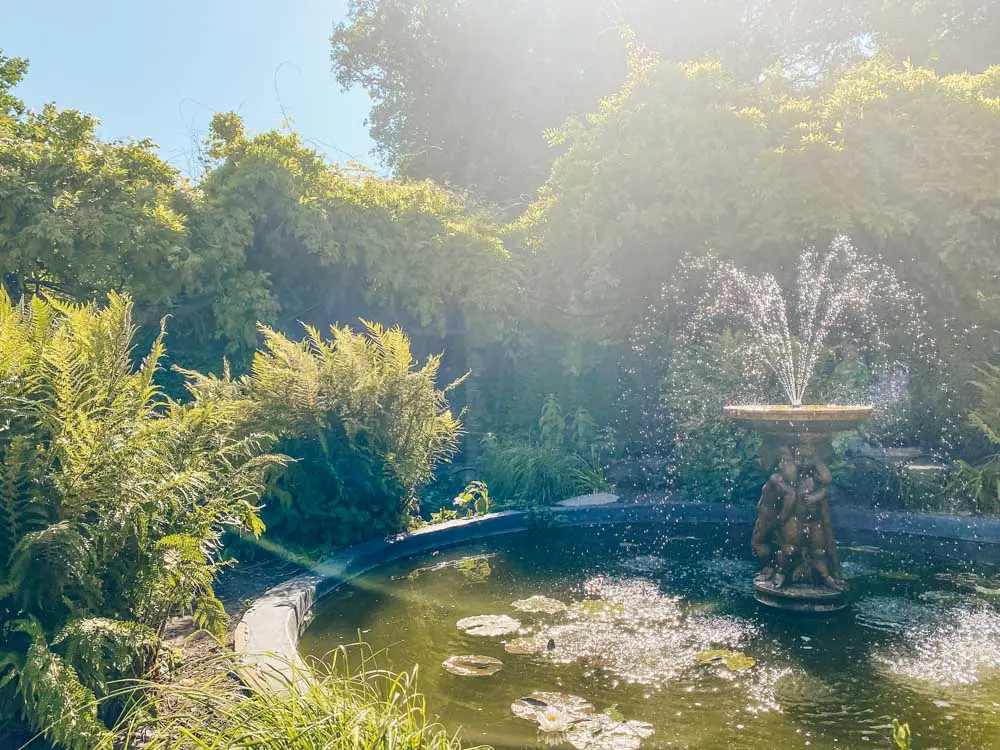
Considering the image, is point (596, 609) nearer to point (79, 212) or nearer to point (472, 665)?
point (472, 665)

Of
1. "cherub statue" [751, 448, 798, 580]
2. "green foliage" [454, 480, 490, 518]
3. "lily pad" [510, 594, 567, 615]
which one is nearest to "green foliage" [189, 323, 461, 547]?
"green foliage" [454, 480, 490, 518]

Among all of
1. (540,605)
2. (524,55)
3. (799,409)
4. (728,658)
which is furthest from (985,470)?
(524,55)

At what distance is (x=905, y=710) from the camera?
11.3ft

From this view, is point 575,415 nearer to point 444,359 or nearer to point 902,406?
point 444,359

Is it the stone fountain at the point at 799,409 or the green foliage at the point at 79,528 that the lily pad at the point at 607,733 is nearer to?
the green foliage at the point at 79,528

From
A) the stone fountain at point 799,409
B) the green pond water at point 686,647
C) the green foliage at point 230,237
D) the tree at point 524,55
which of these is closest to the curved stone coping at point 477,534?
the green pond water at point 686,647

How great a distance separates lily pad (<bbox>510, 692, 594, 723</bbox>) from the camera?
11.4 feet

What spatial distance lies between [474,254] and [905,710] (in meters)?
8.82

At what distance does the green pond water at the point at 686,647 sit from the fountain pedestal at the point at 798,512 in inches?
8.0

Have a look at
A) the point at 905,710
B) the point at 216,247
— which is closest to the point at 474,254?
the point at 216,247

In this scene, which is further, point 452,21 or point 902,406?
point 452,21

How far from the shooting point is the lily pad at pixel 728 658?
3.99m

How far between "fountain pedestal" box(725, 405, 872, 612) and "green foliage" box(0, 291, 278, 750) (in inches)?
140

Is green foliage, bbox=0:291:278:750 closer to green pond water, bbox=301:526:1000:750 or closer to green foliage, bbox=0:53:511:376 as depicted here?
green pond water, bbox=301:526:1000:750
